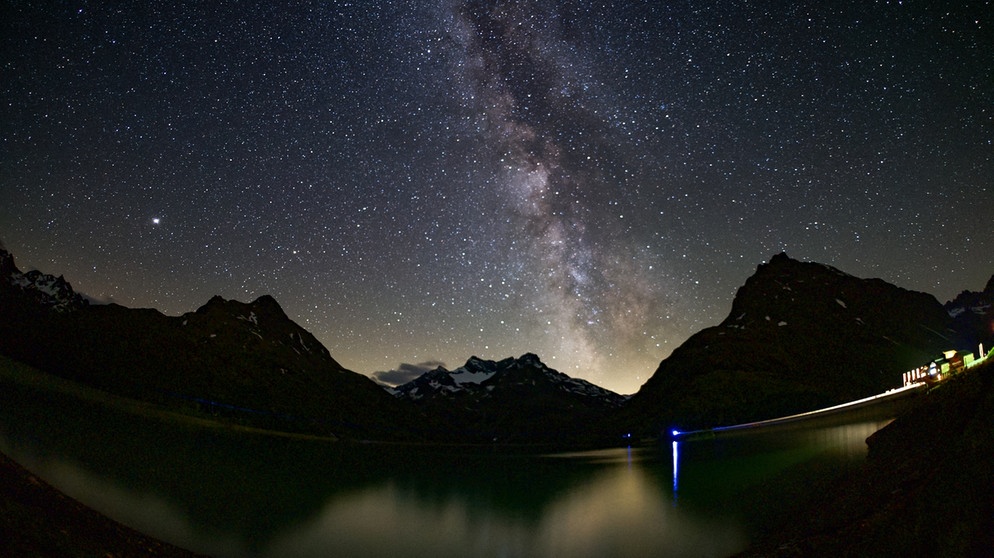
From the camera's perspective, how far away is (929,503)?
11.3m

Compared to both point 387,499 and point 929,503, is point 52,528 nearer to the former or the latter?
point 929,503

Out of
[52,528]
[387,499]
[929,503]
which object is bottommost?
[387,499]

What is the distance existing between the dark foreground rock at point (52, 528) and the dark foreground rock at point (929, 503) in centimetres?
1867

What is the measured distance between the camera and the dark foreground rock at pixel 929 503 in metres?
10.0

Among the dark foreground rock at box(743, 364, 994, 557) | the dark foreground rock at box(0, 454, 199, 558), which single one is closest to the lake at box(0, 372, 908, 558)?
the dark foreground rock at box(0, 454, 199, 558)

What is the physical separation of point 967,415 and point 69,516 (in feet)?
92.4

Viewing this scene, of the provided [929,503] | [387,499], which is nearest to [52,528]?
[929,503]

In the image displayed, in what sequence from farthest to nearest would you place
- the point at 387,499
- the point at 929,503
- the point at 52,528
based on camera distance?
the point at 387,499
the point at 52,528
the point at 929,503

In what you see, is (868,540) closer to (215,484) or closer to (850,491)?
(850,491)

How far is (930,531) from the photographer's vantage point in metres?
10.5

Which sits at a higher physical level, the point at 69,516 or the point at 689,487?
the point at 69,516

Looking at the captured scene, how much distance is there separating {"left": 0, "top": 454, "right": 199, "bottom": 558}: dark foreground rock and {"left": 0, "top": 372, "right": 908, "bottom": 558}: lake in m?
6.77

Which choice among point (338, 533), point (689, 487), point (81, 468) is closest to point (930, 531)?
point (338, 533)

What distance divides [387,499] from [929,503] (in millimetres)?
41613
